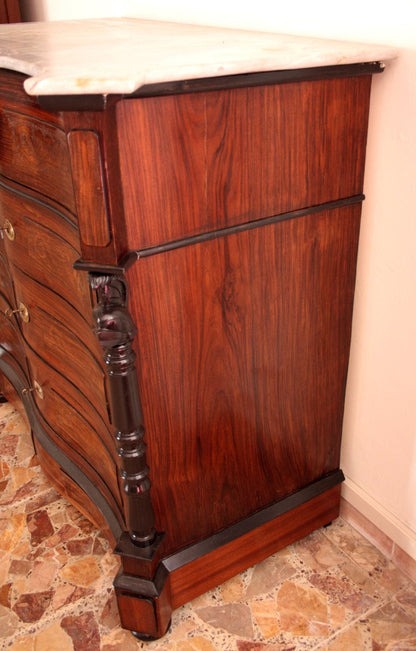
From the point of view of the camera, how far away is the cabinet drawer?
1.08 metres

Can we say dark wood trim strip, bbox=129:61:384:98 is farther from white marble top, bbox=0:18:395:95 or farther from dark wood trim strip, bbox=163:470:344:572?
dark wood trim strip, bbox=163:470:344:572

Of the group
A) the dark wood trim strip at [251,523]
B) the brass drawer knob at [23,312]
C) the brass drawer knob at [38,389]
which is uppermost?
the brass drawer knob at [23,312]

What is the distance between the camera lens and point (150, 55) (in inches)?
41.4

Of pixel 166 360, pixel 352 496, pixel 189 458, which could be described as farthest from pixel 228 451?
pixel 352 496

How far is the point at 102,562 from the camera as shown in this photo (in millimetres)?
1622

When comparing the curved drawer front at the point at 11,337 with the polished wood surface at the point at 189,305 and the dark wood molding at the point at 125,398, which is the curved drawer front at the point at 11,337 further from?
the dark wood molding at the point at 125,398

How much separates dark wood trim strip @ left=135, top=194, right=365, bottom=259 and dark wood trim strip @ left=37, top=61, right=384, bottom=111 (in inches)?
10.1

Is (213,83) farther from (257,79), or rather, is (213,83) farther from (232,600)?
(232,600)

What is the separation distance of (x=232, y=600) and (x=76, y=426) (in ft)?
1.93

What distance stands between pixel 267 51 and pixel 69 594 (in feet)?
4.43

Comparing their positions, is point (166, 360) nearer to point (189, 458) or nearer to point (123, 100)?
point (189, 458)

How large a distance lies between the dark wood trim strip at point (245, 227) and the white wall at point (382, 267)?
0.09 meters

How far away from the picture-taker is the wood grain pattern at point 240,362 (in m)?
1.19

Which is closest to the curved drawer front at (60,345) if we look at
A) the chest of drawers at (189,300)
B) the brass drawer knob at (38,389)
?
the chest of drawers at (189,300)
